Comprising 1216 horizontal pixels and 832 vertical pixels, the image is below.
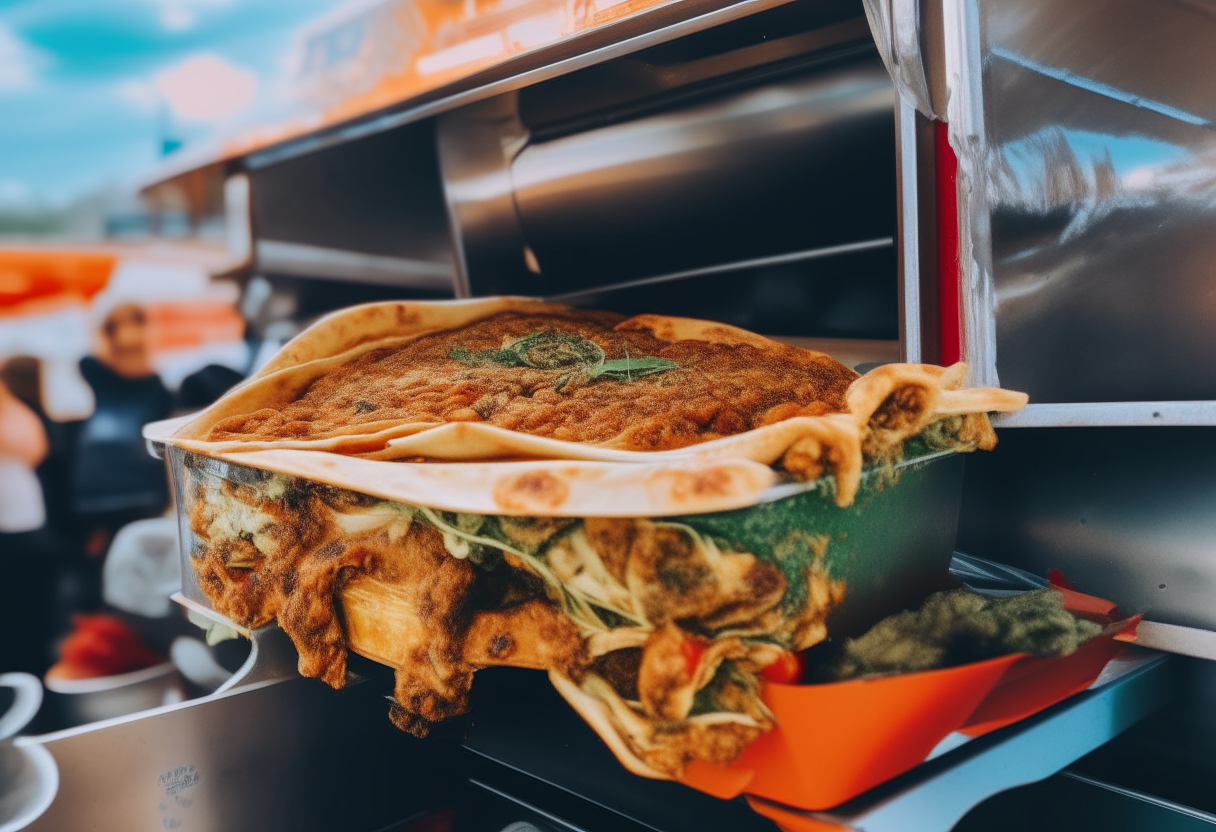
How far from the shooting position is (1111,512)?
4.59 feet

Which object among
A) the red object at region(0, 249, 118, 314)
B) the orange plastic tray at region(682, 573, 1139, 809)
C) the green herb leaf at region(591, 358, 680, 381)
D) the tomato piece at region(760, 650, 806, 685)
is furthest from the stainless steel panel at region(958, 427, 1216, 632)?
the red object at region(0, 249, 118, 314)

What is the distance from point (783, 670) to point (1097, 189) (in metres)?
0.96

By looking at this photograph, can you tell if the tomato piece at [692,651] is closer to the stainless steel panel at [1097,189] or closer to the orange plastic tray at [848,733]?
the orange plastic tray at [848,733]

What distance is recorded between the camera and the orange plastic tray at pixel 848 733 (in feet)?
3.02

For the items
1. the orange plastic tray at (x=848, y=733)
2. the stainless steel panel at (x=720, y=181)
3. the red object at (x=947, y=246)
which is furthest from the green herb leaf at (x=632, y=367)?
the orange plastic tray at (x=848, y=733)

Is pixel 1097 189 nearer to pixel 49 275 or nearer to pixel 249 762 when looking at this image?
pixel 249 762

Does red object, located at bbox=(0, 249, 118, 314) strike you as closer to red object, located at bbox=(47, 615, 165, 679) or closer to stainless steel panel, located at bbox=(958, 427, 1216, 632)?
red object, located at bbox=(47, 615, 165, 679)

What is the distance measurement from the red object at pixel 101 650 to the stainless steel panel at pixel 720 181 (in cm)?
197

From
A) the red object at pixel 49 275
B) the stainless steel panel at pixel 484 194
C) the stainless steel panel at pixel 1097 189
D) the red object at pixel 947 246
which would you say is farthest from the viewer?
the red object at pixel 49 275

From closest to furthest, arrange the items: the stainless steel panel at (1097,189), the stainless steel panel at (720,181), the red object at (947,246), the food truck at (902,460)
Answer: the food truck at (902,460)
the stainless steel panel at (1097,189)
the red object at (947,246)
the stainless steel panel at (720,181)

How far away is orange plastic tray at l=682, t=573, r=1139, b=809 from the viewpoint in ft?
3.02

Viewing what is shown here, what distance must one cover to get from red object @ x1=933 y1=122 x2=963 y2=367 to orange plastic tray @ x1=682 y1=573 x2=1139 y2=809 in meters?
0.63

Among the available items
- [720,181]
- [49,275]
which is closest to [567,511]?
[720,181]

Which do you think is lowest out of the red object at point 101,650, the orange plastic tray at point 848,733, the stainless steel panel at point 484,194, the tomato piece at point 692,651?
the red object at point 101,650
